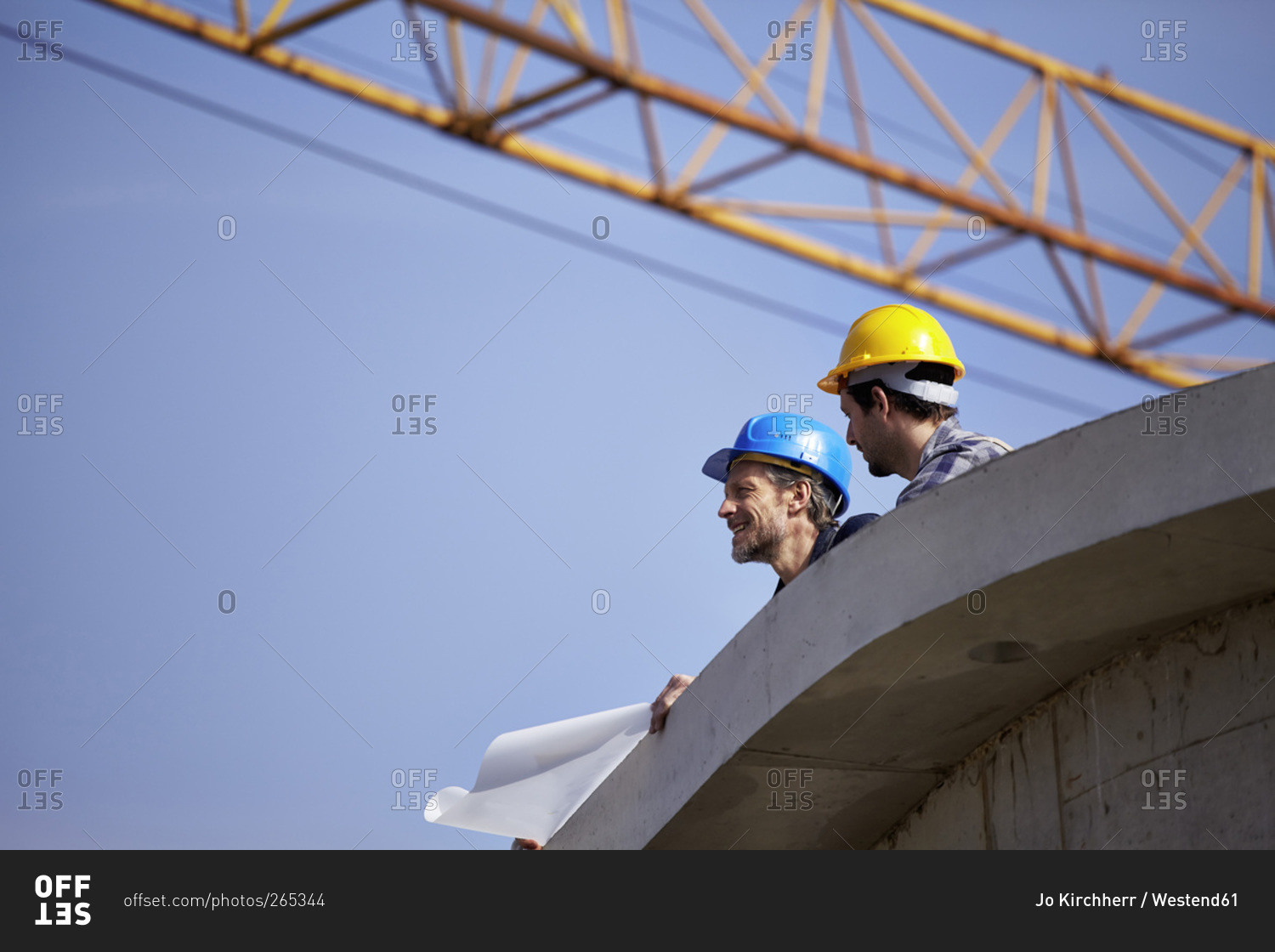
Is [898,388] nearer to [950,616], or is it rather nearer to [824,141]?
[950,616]

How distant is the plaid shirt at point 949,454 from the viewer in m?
5.07

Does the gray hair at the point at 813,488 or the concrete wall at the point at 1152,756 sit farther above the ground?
the gray hair at the point at 813,488

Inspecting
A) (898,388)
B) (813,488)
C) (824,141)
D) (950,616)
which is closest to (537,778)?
(813,488)

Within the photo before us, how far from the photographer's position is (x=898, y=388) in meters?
6.04

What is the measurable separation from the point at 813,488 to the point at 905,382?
76 cm

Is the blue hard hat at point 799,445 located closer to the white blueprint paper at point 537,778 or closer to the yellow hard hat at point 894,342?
the yellow hard hat at point 894,342

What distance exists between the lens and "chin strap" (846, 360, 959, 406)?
236 inches

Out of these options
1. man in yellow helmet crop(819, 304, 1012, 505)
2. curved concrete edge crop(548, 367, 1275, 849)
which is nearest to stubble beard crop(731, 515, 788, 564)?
man in yellow helmet crop(819, 304, 1012, 505)

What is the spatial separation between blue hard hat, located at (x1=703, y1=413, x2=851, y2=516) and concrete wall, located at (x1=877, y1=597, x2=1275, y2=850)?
5.49 feet

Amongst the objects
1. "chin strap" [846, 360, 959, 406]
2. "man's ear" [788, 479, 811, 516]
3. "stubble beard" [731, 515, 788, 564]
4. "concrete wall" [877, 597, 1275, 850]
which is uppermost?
"chin strap" [846, 360, 959, 406]

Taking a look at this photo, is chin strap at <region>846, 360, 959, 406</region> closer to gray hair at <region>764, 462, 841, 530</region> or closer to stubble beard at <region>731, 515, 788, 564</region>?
gray hair at <region>764, 462, 841, 530</region>

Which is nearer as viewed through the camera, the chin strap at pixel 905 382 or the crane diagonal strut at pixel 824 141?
the chin strap at pixel 905 382

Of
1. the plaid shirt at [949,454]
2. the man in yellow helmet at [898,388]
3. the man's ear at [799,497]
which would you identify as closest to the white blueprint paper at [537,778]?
the man's ear at [799,497]

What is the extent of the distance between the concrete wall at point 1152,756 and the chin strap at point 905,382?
147cm
